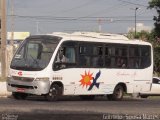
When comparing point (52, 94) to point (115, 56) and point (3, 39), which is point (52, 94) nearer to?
point (115, 56)

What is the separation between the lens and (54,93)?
2483 centimetres

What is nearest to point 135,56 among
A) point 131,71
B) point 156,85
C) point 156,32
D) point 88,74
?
point 131,71

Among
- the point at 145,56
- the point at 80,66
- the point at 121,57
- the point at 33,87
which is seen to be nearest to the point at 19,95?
the point at 33,87

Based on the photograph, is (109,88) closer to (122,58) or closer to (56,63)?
(122,58)

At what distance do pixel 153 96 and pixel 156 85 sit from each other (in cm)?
164

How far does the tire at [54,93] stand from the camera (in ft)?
81.0

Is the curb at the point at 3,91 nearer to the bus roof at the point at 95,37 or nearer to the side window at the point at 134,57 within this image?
the bus roof at the point at 95,37

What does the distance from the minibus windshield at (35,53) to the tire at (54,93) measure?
1.02m

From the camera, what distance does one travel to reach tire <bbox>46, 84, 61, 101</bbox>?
2470 centimetres

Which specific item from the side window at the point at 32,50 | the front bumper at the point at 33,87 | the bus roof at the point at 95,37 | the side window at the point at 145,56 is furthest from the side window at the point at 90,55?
the side window at the point at 145,56

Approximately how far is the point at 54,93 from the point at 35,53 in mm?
1843

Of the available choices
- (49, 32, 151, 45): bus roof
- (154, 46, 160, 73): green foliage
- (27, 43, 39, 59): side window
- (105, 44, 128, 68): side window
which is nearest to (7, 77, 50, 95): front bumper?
(27, 43, 39, 59): side window

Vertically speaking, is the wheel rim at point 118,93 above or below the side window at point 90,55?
Answer: below

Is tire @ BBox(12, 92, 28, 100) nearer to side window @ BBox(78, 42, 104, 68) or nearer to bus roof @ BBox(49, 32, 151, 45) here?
side window @ BBox(78, 42, 104, 68)
